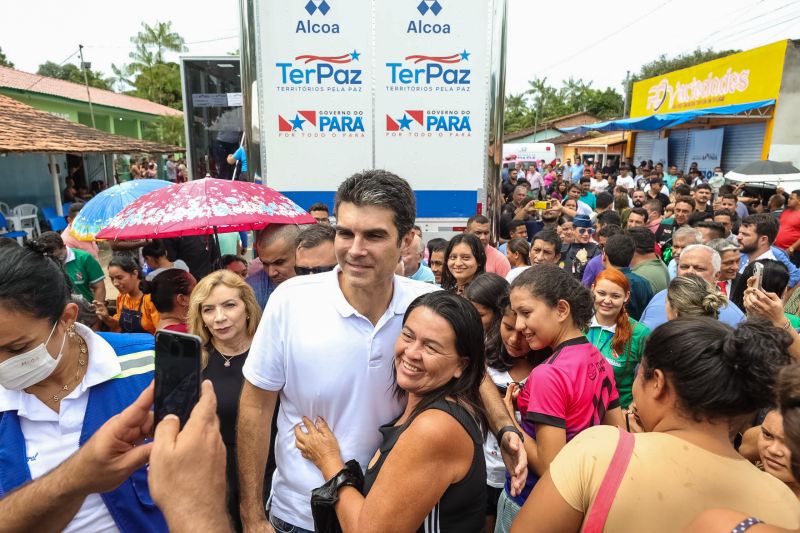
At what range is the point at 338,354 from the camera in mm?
1912

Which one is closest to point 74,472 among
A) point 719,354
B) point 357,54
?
point 719,354

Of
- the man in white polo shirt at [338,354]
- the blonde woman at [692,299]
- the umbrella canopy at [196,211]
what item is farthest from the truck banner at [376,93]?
the man in white polo shirt at [338,354]

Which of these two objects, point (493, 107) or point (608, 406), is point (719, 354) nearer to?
point (608, 406)

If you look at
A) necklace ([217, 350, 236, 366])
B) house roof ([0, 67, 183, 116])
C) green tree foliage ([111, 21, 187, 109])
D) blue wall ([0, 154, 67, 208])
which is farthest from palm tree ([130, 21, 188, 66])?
necklace ([217, 350, 236, 366])

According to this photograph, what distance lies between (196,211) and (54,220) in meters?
12.6

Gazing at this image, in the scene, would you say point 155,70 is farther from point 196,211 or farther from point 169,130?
point 196,211

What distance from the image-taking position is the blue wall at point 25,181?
14.2 m

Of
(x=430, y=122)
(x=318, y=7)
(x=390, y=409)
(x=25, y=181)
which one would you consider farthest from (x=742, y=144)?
(x=25, y=181)

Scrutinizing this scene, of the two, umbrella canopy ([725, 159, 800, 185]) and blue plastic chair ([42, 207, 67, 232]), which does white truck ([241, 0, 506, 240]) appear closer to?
umbrella canopy ([725, 159, 800, 185])

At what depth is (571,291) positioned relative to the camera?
241cm

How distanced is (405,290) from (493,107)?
3.49 meters

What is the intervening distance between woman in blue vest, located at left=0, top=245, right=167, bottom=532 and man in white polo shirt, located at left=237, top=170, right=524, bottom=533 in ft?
1.28

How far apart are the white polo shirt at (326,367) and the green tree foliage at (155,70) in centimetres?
4483

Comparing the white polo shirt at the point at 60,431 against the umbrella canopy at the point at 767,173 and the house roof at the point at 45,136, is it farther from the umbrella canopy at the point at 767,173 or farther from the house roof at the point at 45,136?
the umbrella canopy at the point at 767,173
